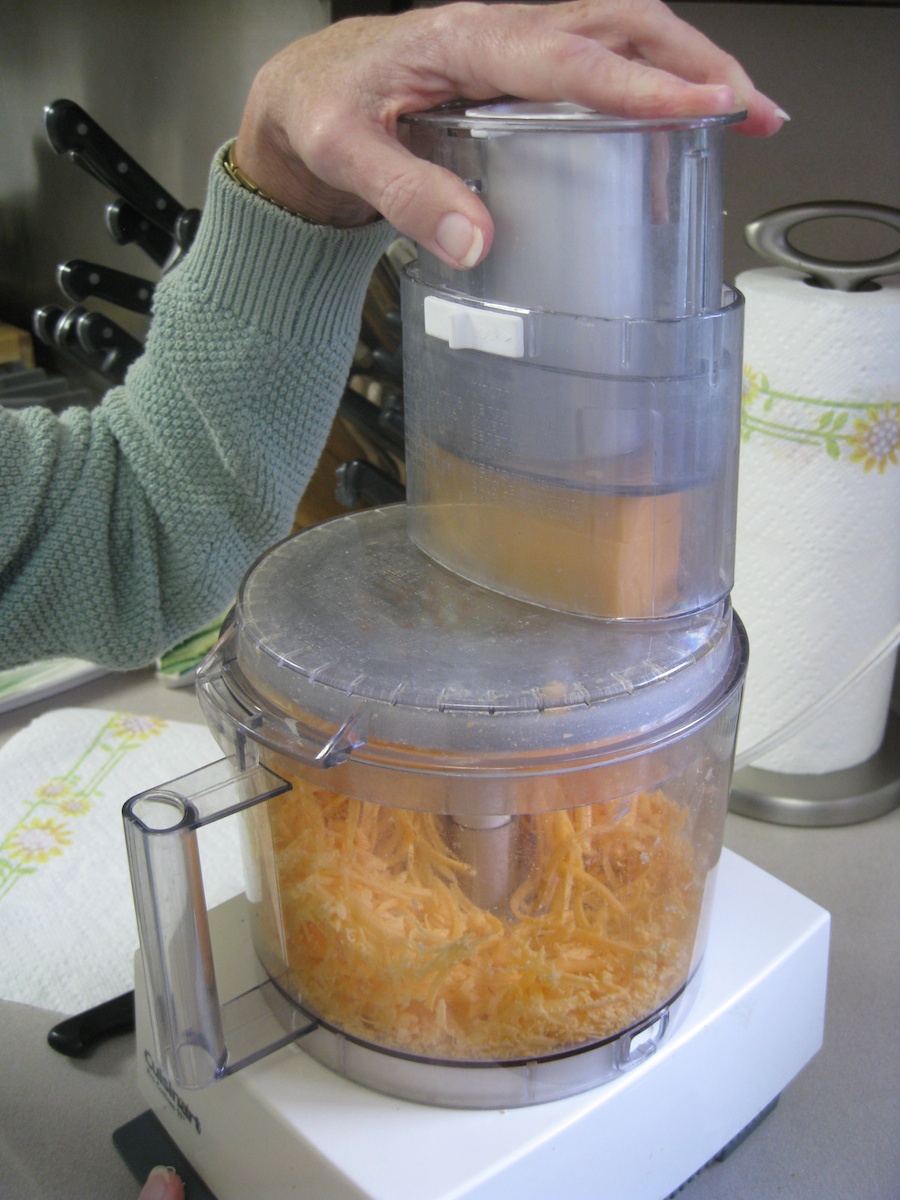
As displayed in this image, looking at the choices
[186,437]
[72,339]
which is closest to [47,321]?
[72,339]

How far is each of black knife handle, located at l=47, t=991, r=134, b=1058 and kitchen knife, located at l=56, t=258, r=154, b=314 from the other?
43 cm

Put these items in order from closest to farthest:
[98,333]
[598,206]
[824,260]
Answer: [598,206], [824,260], [98,333]

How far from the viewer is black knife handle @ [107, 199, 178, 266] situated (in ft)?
2.52

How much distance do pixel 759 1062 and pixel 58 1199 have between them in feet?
0.97

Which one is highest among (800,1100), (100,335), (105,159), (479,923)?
(105,159)

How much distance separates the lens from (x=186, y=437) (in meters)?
0.52

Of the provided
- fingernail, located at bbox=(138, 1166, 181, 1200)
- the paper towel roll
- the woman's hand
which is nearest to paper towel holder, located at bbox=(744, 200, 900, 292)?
the paper towel roll

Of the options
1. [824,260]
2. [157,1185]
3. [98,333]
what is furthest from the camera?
[98,333]

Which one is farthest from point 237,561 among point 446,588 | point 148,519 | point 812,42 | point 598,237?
point 812,42

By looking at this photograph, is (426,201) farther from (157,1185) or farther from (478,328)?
(157,1185)

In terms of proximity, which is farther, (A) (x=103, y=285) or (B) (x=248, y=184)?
(A) (x=103, y=285)

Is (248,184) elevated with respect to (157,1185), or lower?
elevated

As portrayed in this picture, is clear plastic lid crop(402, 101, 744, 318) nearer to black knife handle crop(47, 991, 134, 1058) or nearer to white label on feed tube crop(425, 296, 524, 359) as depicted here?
white label on feed tube crop(425, 296, 524, 359)

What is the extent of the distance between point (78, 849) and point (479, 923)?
1.18ft
